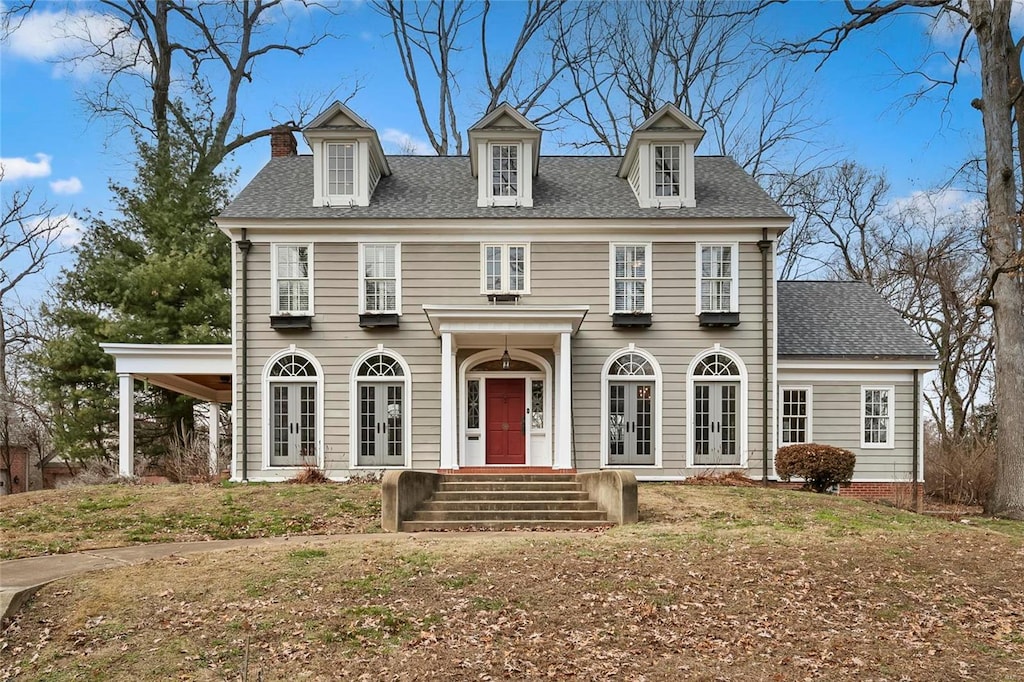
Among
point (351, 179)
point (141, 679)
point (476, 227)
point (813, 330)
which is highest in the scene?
point (351, 179)

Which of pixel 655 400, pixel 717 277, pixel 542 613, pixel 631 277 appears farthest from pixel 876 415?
pixel 542 613

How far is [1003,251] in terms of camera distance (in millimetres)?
17516

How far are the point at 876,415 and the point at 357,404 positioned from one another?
12277 millimetres

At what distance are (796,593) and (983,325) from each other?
2728 cm

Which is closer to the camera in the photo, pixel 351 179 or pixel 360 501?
pixel 360 501

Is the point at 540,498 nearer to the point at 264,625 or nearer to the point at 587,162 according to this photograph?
the point at 264,625

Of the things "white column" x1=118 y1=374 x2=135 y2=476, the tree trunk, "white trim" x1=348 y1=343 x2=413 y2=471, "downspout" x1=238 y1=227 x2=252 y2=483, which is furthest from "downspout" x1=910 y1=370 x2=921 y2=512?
"white column" x1=118 y1=374 x2=135 y2=476

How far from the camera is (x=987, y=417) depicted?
105 feet

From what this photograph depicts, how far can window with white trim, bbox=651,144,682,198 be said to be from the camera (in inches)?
747

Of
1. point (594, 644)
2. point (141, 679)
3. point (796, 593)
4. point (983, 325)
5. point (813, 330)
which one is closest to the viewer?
point (141, 679)

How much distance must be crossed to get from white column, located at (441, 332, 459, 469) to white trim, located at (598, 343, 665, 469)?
345 cm

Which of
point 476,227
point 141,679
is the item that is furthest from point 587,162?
point 141,679

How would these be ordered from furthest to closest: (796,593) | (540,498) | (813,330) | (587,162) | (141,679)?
(587,162), (813,330), (540,498), (796,593), (141,679)

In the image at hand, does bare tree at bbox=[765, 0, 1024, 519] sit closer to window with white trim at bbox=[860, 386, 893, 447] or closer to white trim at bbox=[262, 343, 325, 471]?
window with white trim at bbox=[860, 386, 893, 447]
